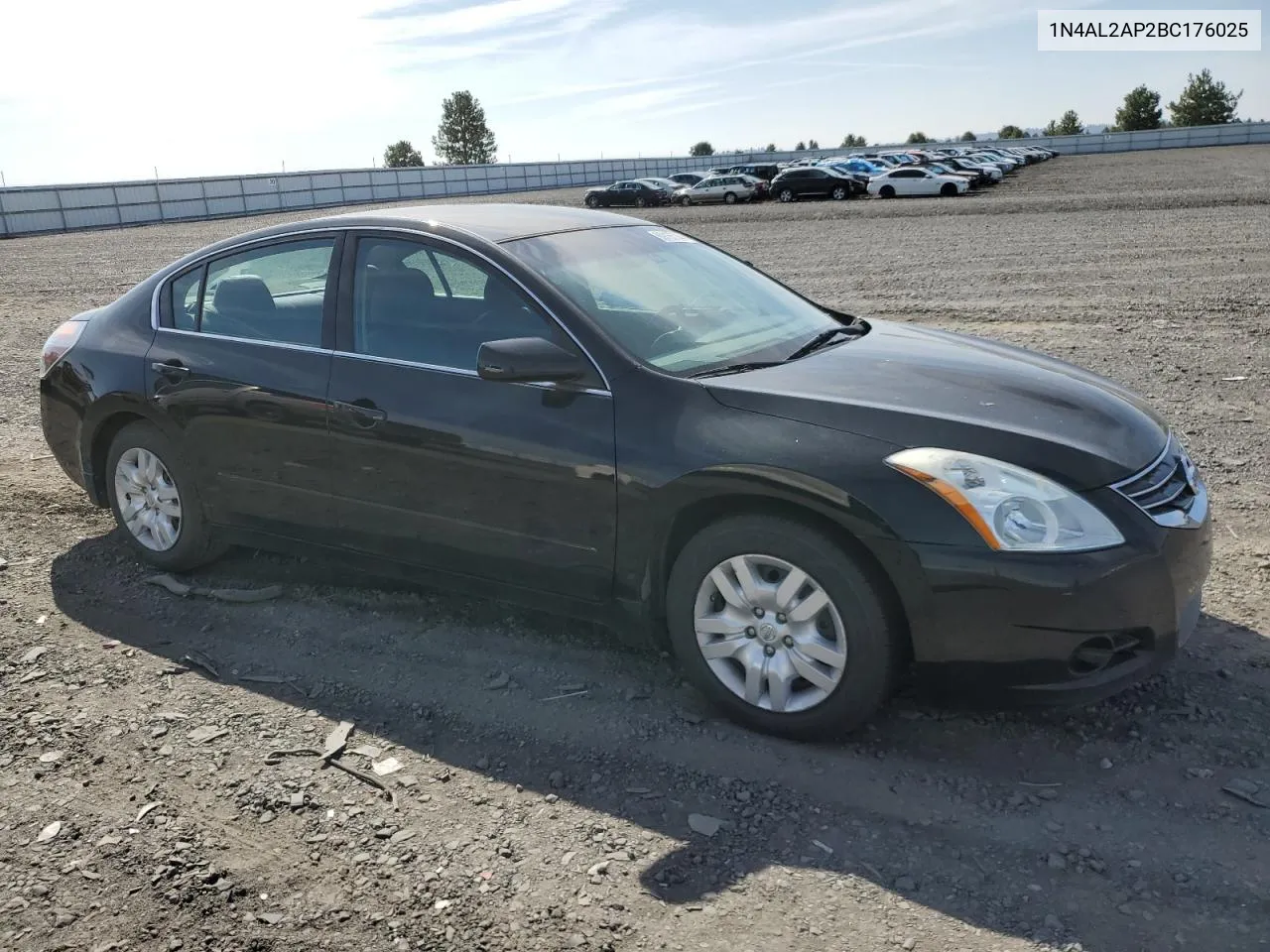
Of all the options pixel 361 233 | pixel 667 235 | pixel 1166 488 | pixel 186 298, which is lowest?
pixel 1166 488

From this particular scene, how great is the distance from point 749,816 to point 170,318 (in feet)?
12.1

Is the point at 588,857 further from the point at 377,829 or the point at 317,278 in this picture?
the point at 317,278

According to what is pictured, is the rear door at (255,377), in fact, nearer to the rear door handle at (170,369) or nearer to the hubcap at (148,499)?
the rear door handle at (170,369)

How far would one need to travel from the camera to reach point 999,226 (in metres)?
22.6

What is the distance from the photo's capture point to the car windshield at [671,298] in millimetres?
4203

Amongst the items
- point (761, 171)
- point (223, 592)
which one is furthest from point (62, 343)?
point (761, 171)

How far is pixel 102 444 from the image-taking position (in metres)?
5.60

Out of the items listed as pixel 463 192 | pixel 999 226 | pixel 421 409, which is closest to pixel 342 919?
pixel 421 409

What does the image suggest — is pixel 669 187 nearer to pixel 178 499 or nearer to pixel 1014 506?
pixel 178 499

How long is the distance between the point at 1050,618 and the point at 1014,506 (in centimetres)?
35

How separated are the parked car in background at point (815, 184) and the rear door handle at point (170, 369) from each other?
127 feet

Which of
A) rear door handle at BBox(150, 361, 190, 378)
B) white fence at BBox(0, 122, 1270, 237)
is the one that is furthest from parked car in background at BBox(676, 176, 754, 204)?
rear door handle at BBox(150, 361, 190, 378)

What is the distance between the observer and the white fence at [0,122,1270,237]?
4228cm

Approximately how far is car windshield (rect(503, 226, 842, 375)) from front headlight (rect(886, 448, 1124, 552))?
102cm
